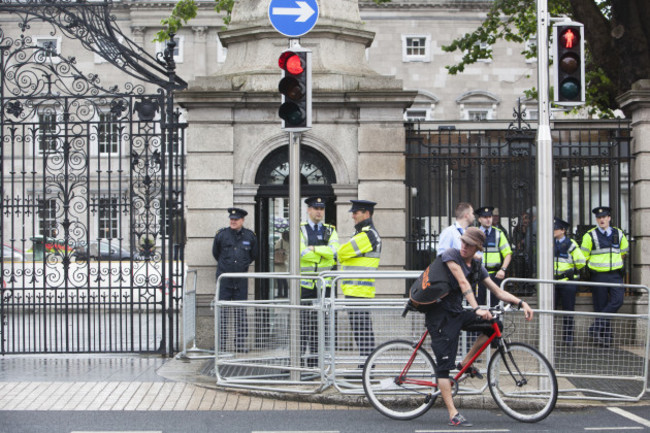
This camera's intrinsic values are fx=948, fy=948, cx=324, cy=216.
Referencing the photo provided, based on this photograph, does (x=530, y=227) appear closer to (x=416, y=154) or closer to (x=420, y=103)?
(x=416, y=154)

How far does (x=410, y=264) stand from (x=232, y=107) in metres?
3.32

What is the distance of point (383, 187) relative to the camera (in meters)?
12.8

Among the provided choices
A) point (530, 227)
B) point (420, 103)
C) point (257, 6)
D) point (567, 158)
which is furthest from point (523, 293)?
point (420, 103)

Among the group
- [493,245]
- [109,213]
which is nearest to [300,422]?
[109,213]

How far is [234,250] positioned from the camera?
40.0 feet

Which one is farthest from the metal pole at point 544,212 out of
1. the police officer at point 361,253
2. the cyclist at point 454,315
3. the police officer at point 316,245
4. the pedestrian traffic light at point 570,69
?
the police officer at point 316,245

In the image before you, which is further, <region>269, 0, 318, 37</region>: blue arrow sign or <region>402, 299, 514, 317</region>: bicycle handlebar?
<region>269, 0, 318, 37</region>: blue arrow sign

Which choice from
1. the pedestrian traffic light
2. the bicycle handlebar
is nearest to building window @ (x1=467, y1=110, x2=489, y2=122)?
the pedestrian traffic light

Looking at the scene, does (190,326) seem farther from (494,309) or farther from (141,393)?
Answer: (494,309)

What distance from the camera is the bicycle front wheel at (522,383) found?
8289 millimetres

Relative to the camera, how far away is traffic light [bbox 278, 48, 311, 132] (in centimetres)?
956

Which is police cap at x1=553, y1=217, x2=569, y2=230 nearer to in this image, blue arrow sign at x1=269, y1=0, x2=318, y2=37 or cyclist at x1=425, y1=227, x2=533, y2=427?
cyclist at x1=425, y1=227, x2=533, y2=427

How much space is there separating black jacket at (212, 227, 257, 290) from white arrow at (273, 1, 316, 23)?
353 cm

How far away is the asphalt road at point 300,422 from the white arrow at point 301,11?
3.91 metres
